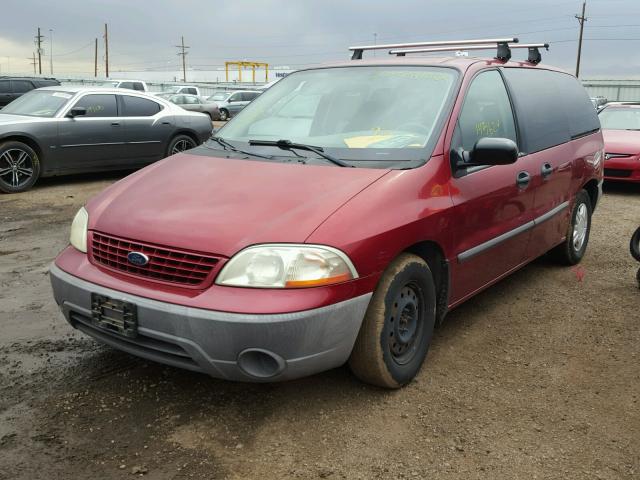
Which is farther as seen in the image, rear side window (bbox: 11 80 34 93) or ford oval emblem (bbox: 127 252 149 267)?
rear side window (bbox: 11 80 34 93)

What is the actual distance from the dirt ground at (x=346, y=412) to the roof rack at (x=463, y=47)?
1.86 metres

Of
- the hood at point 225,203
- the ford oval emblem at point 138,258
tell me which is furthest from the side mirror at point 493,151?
the ford oval emblem at point 138,258

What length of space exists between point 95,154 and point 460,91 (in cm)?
744

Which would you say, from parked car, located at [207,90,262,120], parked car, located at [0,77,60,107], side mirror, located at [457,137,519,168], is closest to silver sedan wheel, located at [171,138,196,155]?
side mirror, located at [457,137,519,168]

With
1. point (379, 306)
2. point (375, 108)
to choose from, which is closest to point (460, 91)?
point (375, 108)

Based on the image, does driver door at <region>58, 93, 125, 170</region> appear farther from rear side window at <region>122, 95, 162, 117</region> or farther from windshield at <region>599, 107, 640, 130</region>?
windshield at <region>599, 107, 640, 130</region>

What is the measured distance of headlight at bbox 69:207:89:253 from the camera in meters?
3.17

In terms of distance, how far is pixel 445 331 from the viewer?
411cm

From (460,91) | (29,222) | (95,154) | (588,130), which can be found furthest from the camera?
(95,154)

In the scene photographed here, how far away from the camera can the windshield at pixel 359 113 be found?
11.4 ft

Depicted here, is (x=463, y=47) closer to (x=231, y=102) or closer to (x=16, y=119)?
(x=16, y=119)

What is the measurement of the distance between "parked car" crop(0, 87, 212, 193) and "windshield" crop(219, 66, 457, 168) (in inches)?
234

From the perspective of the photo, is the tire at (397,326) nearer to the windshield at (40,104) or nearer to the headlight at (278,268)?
the headlight at (278,268)

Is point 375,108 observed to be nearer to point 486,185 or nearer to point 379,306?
point 486,185
